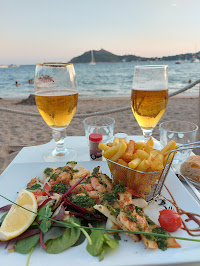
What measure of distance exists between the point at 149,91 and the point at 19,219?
1.31 metres

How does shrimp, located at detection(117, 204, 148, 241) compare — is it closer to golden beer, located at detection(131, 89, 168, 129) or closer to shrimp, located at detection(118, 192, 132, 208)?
shrimp, located at detection(118, 192, 132, 208)

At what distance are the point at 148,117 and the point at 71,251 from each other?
129cm

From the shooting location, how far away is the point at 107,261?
0.99m

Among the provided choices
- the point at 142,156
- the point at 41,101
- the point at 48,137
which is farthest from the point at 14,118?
the point at 142,156

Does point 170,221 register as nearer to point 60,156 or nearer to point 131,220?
point 131,220

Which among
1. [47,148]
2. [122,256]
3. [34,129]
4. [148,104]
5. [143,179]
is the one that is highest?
[148,104]

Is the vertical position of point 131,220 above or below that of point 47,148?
above

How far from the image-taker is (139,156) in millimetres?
1416

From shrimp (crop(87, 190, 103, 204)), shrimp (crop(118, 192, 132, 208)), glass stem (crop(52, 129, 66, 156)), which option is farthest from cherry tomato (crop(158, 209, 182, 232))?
glass stem (crop(52, 129, 66, 156))

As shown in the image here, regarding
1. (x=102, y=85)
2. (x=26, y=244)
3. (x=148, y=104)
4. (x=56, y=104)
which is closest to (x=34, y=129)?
(x=56, y=104)

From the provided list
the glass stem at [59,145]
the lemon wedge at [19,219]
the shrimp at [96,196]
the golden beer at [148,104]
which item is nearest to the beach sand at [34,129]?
the glass stem at [59,145]

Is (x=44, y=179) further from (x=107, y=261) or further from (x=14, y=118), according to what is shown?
(x=14, y=118)

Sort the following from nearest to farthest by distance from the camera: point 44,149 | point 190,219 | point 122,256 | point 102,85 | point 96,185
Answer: point 122,256 < point 190,219 < point 96,185 < point 44,149 < point 102,85

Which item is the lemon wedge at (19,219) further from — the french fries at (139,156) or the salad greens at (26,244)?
the french fries at (139,156)
